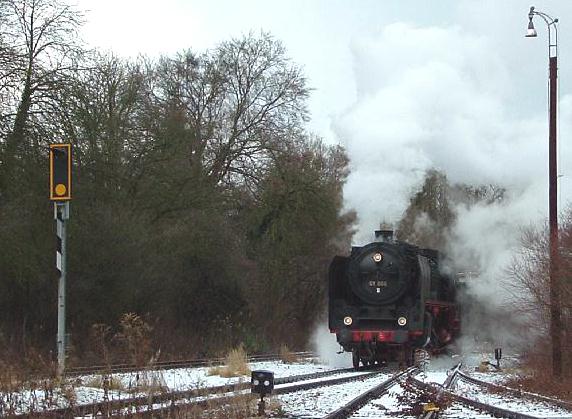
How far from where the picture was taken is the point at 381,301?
24.0 metres

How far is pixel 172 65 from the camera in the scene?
4062 centimetres

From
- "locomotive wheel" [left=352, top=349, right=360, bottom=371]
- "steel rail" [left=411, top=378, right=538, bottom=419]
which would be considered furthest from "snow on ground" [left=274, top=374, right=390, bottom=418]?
"locomotive wheel" [left=352, top=349, right=360, bottom=371]

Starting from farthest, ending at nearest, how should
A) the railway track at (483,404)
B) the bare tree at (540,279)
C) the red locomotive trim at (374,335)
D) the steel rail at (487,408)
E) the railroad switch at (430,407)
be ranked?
the red locomotive trim at (374,335) < the bare tree at (540,279) < the railroad switch at (430,407) < the railway track at (483,404) < the steel rail at (487,408)

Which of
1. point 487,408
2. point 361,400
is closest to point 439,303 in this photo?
point 361,400

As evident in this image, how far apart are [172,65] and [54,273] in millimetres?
18417

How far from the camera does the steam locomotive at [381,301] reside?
23516 millimetres

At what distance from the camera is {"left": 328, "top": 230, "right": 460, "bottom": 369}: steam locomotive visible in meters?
23.5

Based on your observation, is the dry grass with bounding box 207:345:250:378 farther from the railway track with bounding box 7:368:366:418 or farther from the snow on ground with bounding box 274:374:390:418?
the railway track with bounding box 7:368:366:418

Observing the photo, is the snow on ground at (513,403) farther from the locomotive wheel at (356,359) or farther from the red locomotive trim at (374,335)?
the locomotive wheel at (356,359)

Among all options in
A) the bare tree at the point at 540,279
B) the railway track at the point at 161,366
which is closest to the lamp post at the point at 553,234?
the bare tree at the point at 540,279

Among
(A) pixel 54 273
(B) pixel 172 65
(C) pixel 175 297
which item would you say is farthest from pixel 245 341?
(B) pixel 172 65


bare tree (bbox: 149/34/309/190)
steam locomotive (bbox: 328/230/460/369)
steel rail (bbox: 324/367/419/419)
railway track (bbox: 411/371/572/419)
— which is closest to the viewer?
steel rail (bbox: 324/367/419/419)

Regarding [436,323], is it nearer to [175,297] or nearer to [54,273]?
[175,297]

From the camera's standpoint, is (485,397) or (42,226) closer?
(485,397)
